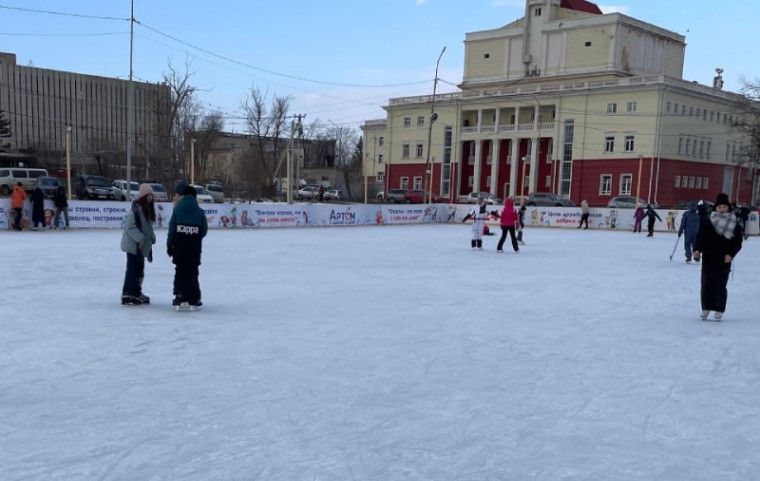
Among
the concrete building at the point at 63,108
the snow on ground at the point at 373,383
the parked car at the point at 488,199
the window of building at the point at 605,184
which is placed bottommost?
the snow on ground at the point at 373,383

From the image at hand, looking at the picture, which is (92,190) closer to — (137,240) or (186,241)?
(137,240)

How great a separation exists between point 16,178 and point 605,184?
44815 millimetres

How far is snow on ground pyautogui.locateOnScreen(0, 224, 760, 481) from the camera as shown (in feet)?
12.5

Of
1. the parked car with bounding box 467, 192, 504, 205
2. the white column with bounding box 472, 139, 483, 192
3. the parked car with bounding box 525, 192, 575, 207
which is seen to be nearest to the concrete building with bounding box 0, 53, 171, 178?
the white column with bounding box 472, 139, 483, 192

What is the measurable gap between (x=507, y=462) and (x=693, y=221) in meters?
14.2

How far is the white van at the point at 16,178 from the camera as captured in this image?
36219mm

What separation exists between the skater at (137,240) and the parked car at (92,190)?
30.6 m

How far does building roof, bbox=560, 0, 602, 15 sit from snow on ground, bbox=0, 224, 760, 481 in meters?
62.0

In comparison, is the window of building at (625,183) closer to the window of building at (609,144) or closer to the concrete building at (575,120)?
the concrete building at (575,120)

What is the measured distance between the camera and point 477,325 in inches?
311

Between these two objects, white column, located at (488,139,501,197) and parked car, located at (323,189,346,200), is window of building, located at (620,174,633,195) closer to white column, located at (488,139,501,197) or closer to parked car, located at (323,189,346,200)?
white column, located at (488,139,501,197)

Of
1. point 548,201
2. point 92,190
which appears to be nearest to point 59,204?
point 92,190

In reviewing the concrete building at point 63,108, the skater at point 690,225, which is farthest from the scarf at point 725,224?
the concrete building at point 63,108

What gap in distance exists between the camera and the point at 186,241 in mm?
8016
